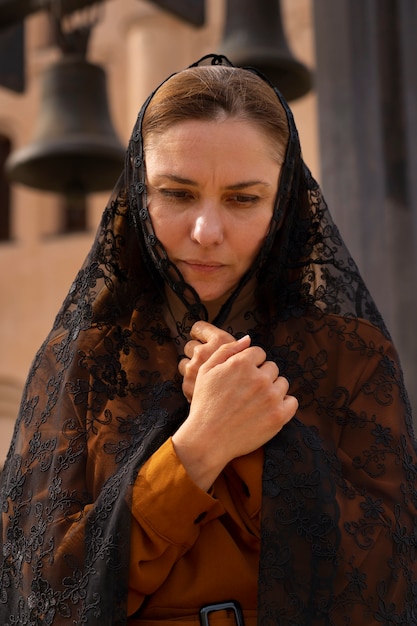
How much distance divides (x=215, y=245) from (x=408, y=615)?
59 centimetres

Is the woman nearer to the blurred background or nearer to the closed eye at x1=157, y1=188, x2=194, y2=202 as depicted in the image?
the closed eye at x1=157, y1=188, x2=194, y2=202

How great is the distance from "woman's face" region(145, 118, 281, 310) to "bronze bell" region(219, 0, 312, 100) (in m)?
2.37

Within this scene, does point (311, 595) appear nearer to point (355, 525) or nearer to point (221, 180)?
point (355, 525)

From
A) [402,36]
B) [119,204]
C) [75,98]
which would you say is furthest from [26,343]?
[119,204]

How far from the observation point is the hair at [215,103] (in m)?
1.63

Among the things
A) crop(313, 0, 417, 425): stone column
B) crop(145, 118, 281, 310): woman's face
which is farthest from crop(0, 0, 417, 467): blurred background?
crop(145, 118, 281, 310): woman's face

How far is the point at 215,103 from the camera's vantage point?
1.63 m

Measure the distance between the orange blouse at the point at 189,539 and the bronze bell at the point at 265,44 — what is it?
104 inches

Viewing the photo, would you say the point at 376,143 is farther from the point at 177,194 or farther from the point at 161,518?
the point at 161,518

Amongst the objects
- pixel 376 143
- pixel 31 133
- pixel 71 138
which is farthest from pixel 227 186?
pixel 31 133

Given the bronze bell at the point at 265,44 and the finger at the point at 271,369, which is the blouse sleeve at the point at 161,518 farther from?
the bronze bell at the point at 265,44

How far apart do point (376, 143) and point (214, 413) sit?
1680mm

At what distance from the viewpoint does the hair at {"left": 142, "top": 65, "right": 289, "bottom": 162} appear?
1.63 m

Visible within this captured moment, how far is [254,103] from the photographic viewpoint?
165cm
